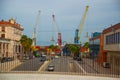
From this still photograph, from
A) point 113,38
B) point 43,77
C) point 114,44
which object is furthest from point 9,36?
point 43,77

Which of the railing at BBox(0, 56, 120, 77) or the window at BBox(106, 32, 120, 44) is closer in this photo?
the railing at BBox(0, 56, 120, 77)

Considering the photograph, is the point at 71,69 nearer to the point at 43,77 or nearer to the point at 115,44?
the point at 115,44

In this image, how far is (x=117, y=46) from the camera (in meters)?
9.05

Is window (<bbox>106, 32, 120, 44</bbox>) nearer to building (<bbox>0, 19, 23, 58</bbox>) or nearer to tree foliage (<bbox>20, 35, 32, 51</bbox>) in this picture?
building (<bbox>0, 19, 23, 58</bbox>)

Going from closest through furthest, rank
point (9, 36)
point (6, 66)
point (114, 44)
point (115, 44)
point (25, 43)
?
1. point (6, 66)
2. point (115, 44)
3. point (114, 44)
4. point (9, 36)
5. point (25, 43)

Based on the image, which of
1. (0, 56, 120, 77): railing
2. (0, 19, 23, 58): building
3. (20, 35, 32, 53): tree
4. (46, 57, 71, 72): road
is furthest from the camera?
(20, 35, 32, 53): tree

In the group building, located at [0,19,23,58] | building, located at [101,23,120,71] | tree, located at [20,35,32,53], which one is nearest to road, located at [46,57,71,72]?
building, located at [101,23,120,71]

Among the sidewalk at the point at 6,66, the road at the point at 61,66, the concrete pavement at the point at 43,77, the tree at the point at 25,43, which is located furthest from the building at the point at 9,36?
the concrete pavement at the point at 43,77

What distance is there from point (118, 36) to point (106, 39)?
2.38 m

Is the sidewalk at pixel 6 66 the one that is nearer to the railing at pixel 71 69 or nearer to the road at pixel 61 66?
the railing at pixel 71 69

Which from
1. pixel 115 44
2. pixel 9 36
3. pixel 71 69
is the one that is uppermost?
pixel 9 36

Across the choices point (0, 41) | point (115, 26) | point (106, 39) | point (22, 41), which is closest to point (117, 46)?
point (115, 26)

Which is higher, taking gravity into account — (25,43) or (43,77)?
(25,43)

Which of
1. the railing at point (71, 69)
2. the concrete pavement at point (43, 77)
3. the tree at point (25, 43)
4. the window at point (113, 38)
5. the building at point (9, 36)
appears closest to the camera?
the concrete pavement at point (43, 77)
